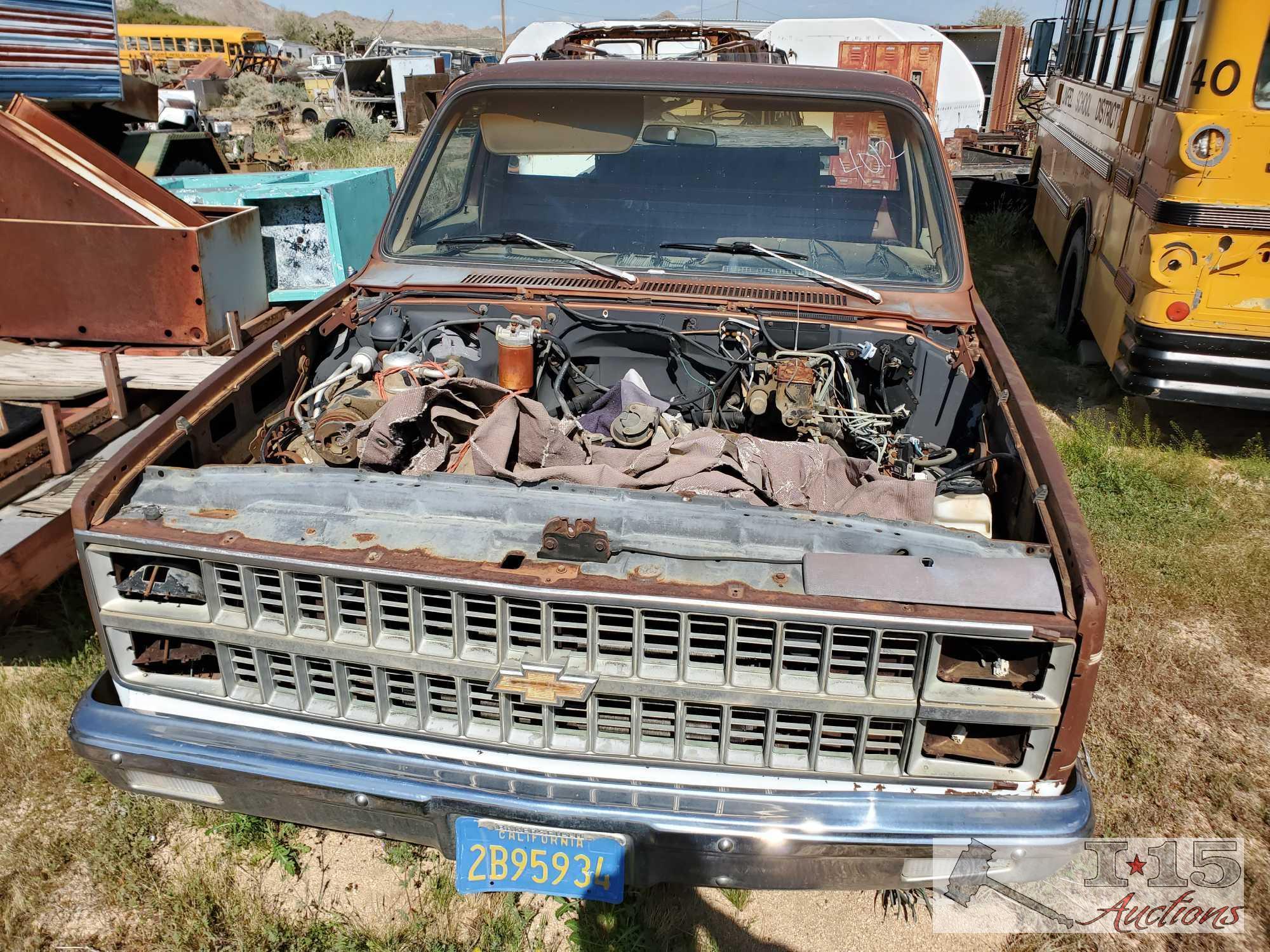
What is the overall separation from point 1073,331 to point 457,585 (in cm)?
619

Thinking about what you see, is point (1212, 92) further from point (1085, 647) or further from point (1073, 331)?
point (1085, 647)

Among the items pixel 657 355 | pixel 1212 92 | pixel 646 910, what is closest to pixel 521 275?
pixel 657 355

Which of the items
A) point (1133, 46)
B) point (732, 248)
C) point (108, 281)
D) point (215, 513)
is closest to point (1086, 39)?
point (1133, 46)

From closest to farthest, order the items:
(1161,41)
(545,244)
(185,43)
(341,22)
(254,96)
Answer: (545,244) → (1161,41) → (254,96) → (185,43) → (341,22)

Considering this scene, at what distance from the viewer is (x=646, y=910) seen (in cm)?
252

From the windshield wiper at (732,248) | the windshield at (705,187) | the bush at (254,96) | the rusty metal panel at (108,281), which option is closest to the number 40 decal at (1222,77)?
the windshield at (705,187)

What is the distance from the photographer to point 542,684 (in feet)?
6.06

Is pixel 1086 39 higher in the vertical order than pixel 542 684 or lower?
higher

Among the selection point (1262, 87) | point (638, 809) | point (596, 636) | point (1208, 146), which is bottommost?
point (638, 809)

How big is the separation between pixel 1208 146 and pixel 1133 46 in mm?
1871

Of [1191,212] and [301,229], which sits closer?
[1191,212]

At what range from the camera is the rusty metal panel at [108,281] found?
14.2ft

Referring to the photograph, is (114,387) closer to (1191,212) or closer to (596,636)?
(596,636)

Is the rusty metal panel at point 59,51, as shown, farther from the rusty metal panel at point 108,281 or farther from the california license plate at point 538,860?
the california license plate at point 538,860
